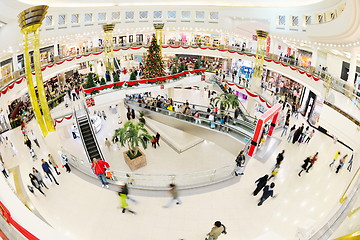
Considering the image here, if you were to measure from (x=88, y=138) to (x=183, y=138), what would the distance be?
19.8ft

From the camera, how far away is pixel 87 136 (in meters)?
14.7

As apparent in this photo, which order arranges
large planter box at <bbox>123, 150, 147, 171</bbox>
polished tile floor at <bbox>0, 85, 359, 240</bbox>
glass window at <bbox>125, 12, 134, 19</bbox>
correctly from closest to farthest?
polished tile floor at <bbox>0, 85, 359, 240</bbox>
large planter box at <bbox>123, 150, 147, 171</bbox>
glass window at <bbox>125, 12, 134, 19</bbox>

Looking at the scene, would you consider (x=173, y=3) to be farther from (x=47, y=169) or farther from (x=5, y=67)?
(x=47, y=169)

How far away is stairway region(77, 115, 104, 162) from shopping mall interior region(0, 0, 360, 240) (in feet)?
0.27

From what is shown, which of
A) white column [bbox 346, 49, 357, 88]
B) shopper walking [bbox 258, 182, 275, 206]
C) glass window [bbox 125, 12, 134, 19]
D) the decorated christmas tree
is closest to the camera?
shopper walking [bbox 258, 182, 275, 206]

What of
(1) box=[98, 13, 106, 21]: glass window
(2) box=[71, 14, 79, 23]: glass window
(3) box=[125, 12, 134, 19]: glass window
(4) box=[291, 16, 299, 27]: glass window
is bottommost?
(4) box=[291, 16, 299, 27]: glass window

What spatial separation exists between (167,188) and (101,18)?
2261 cm

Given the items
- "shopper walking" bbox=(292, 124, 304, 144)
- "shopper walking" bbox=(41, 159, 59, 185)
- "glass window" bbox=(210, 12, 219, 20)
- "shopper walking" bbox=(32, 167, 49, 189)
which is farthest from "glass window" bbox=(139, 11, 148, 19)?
"shopper walking" bbox=(32, 167, 49, 189)

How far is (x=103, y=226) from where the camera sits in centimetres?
775

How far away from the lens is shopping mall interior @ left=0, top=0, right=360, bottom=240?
7.73 metres

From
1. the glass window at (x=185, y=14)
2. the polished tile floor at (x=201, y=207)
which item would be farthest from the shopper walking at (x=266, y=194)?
the glass window at (x=185, y=14)

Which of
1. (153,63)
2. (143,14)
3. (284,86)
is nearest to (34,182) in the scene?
(153,63)

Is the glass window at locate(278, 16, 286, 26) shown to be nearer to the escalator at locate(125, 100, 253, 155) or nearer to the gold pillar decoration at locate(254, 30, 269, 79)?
the gold pillar decoration at locate(254, 30, 269, 79)

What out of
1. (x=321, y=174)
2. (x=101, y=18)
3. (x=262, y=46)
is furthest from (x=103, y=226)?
(x=101, y=18)
